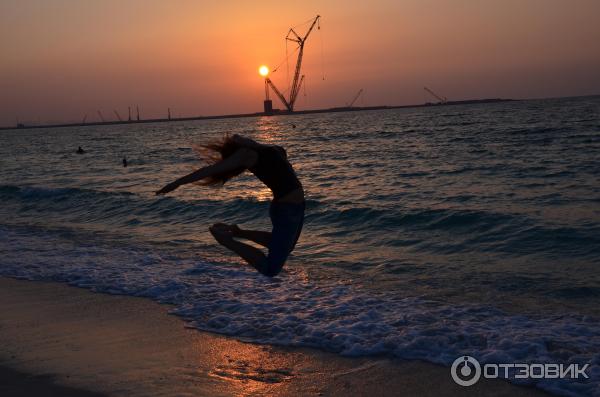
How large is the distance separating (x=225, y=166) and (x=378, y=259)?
7957 millimetres

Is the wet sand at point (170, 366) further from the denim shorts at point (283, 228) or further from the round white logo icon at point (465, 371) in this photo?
the denim shorts at point (283, 228)

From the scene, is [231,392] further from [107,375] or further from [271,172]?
[271,172]

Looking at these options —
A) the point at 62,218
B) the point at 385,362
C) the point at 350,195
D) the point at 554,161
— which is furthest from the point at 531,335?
the point at 554,161

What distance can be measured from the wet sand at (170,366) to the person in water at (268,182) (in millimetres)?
1366

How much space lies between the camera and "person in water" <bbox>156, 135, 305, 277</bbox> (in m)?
5.13

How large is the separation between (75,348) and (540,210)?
511 inches

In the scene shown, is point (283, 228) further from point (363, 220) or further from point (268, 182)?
point (363, 220)

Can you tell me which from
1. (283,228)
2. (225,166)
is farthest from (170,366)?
(225,166)

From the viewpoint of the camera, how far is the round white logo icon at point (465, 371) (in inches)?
249

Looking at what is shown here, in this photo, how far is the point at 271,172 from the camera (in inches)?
211

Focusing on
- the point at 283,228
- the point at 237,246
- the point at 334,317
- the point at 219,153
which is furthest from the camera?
the point at 334,317

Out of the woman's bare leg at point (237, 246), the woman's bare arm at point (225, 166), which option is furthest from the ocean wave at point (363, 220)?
the woman's bare arm at point (225, 166)

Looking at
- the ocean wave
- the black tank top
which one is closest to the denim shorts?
the black tank top

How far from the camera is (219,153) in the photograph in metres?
5.36
